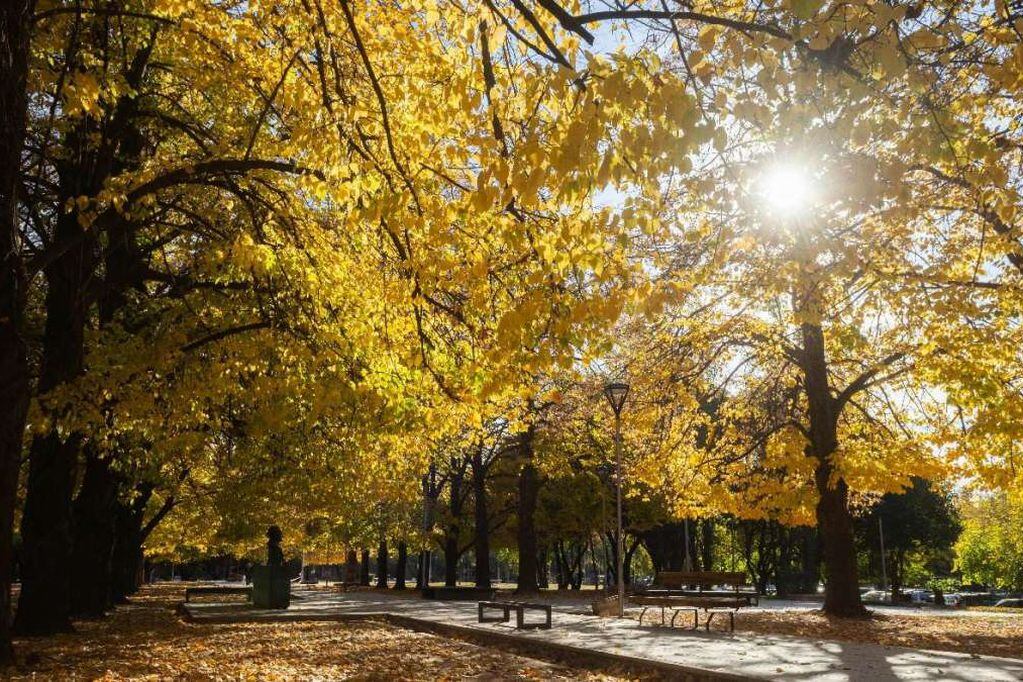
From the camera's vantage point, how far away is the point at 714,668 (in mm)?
9156

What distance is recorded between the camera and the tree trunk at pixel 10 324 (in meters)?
7.93

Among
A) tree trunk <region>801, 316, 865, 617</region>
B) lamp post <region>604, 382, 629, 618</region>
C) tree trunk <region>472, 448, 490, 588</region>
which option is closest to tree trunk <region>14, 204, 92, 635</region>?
lamp post <region>604, 382, 629, 618</region>

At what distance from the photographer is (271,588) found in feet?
76.0

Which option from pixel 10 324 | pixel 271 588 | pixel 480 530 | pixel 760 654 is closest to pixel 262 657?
pixel 10 324

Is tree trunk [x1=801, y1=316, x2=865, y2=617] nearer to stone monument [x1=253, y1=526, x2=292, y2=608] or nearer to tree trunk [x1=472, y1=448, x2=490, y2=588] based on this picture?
stone monument [x1=253, y1=526, x2=292, y2=608]

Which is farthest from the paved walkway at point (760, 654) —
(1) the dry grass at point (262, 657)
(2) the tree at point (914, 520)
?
(2) the tree at point (914, 520)

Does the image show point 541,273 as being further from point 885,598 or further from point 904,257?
point 885,598

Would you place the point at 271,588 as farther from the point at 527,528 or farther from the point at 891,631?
the point at 891,631

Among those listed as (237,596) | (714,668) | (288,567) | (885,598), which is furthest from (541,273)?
(885,598)

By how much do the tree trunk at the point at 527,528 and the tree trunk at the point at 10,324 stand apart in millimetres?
22035

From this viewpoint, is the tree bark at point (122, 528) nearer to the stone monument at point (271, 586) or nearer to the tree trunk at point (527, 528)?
the stone monument at point (271, 586)

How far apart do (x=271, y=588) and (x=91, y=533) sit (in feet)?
23.5

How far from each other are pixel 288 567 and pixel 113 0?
58.3 ft

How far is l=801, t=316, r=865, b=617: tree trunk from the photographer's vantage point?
18.7 m
